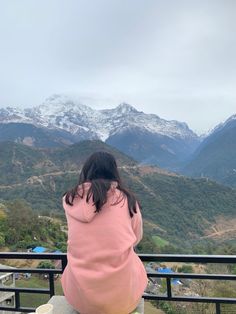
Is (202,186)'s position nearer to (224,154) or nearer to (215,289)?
(215,289)

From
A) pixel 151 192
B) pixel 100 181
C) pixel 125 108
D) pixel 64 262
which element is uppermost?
pixel 125 108

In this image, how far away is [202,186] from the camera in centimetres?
5141

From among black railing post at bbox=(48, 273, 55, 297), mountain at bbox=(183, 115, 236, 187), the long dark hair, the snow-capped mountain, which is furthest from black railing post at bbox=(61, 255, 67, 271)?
the snow-capped mountain

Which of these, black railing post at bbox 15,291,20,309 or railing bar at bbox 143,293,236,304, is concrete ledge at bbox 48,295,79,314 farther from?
black railing post at bbox 15,291,20,309

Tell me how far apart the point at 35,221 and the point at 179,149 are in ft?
505

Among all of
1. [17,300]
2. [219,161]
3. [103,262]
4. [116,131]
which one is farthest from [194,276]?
[116,131]

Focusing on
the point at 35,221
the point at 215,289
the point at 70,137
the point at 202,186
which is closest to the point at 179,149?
the point at 70,137

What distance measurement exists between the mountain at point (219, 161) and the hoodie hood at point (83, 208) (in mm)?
82810

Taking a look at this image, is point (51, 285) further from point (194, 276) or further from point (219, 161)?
point (219, 161)

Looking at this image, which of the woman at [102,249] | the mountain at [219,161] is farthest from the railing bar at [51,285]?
the mountain at [219,161]

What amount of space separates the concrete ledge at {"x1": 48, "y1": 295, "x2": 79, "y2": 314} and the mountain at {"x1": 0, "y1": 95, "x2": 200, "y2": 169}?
11050cm

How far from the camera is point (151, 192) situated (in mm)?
47406

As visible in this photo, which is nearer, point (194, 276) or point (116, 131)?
point (194, 276)

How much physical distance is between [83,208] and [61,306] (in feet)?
1.66
